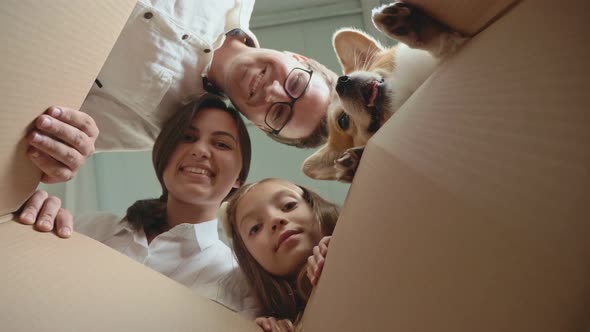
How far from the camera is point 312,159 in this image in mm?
1337

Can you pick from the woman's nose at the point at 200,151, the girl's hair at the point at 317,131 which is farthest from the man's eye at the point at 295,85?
the woman's nose at the point at 200,151

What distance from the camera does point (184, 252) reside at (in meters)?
1.53

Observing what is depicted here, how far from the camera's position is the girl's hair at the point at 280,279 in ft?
3.73

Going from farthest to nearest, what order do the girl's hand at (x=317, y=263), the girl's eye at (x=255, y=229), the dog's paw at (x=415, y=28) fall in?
the girl's eye at (x=255, y=229)
the girl's hand at (x=317, y=263)
the dog's paw at (x=415, y=28)

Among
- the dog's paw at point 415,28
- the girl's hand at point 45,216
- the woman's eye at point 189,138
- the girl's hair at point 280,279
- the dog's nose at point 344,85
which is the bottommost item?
the girl's hair at point 280,279

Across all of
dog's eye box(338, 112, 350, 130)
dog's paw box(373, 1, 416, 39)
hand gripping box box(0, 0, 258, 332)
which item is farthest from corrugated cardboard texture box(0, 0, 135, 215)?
dog's eye box(338, 112, 350, 130)

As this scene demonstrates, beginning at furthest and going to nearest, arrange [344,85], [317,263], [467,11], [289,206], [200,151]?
[200,151], [289,206], [344,85], [317,263], [467,11]

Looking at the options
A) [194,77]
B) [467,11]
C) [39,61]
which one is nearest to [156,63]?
[194,77]

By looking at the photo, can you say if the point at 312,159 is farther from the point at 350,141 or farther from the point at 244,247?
the point at 244,247

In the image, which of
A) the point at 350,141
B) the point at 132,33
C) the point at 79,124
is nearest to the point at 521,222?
the point at 79,124

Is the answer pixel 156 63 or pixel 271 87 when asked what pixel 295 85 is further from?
pixel 156 63

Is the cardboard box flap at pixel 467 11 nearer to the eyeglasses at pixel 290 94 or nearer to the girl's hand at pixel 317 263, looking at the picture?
the girl's hand at pixel 317 263

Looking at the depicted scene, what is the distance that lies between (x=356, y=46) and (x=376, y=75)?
0.80 feet

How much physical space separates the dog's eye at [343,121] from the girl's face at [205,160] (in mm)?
507
